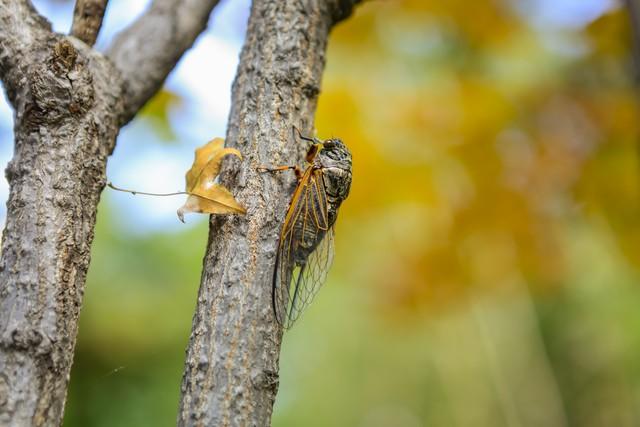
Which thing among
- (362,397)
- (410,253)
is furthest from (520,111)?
(362,397)

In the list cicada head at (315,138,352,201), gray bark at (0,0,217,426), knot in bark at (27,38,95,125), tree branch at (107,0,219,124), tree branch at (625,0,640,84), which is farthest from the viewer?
cicada head at (315,138,352,201)

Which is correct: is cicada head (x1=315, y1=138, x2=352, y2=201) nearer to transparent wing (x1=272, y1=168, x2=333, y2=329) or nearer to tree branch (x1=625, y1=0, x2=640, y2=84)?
transparent wing (x1=272, y1=168, x2=333, y2=329)

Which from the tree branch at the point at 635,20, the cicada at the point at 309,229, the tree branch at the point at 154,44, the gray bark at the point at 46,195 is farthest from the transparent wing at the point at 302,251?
the tree branch at the point at 635,20

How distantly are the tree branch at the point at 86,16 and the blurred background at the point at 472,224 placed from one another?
34.3 inches

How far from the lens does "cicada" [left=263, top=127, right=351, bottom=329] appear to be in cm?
145

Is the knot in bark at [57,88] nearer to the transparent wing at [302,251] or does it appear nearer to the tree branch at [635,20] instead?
the transparent wing at [302,251]

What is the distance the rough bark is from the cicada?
0.04 meters

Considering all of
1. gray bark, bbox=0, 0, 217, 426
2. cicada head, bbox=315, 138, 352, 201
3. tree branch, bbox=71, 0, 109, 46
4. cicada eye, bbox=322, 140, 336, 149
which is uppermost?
tree branch, bbox=71, 0, 109, 46

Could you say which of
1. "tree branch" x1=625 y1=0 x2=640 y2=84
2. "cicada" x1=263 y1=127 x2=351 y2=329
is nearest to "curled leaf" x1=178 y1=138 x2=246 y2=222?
"cicada" x1=263 y1=127 x2=351 y2=329

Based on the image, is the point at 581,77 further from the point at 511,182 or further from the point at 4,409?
the point at 4,409

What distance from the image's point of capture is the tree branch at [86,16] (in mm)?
1617

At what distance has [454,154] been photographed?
3684mm

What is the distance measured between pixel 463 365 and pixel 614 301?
78.9 inches

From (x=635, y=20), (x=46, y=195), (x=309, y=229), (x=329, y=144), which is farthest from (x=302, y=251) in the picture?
(x=635, y=20)
